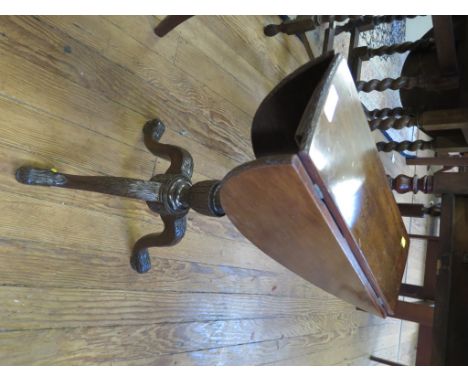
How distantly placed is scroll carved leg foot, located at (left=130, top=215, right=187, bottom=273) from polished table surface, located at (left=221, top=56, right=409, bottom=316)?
0.27 meters

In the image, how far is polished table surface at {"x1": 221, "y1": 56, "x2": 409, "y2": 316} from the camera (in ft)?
1.60

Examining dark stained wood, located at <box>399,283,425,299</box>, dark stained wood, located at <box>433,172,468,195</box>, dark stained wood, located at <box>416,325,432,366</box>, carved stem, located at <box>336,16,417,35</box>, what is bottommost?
dark stained wood, located at <box>416,325,432,366</box>

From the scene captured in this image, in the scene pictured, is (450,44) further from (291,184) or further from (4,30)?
(4,30)

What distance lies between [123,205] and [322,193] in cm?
72

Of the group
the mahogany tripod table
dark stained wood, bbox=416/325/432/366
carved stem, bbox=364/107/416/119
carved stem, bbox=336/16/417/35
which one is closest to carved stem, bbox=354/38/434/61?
carved stem, bbox=336/16/417/35

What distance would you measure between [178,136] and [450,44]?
34.2 inches

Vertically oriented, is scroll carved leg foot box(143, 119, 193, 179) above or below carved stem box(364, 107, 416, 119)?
below

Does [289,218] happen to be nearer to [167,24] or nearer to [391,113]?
[167,24]

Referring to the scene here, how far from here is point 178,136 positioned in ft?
4.09

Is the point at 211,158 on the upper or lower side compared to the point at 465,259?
upper

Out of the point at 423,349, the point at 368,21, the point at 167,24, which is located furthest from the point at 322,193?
the point at 423,349

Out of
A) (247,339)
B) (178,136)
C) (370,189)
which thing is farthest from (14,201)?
(247,339)

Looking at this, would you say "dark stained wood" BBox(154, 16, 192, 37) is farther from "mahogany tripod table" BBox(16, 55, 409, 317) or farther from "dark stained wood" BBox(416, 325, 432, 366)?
"dark stained wood" BBox(416, 325, 432, 366)

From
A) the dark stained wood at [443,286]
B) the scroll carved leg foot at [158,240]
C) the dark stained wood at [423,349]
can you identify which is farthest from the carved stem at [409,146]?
the dark stained wood at [423,349]
